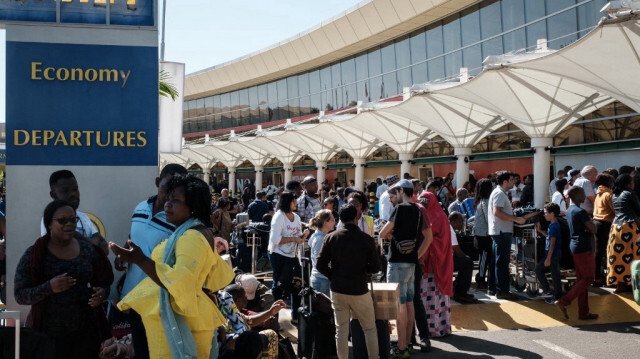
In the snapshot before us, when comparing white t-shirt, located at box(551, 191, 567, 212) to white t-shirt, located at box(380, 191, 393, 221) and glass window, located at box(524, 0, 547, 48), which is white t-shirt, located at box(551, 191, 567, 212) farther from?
glass window, located at box(524, 0, 547, 48)

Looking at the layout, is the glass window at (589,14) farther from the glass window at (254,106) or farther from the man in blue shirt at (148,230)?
the glass window at (254,106)

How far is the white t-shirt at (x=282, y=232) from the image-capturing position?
7.67 m

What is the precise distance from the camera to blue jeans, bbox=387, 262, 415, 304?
6.32 metres

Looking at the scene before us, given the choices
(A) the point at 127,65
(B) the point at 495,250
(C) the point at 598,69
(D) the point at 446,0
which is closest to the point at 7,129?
(A) the point at 127,65

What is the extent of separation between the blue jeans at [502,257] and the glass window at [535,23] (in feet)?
50.1

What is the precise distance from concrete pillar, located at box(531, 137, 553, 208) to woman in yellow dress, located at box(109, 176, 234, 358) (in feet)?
55.3

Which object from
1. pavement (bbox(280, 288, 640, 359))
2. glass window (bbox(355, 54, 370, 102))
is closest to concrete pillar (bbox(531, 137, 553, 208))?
pavement (bbox(280, 288, 640, 359))

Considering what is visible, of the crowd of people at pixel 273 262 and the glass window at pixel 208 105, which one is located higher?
the glass window at pixel 208 105

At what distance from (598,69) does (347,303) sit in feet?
31.8

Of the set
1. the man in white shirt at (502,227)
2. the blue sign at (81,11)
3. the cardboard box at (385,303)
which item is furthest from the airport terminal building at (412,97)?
the blue sign at (81,11)

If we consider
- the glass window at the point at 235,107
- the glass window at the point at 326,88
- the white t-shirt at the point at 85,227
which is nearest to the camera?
the white t-shirt at the point at 85,227

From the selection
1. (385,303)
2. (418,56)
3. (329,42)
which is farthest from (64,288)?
(329,42)

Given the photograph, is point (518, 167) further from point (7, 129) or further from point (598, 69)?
point (7, 129)

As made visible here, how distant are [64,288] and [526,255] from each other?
751cm
